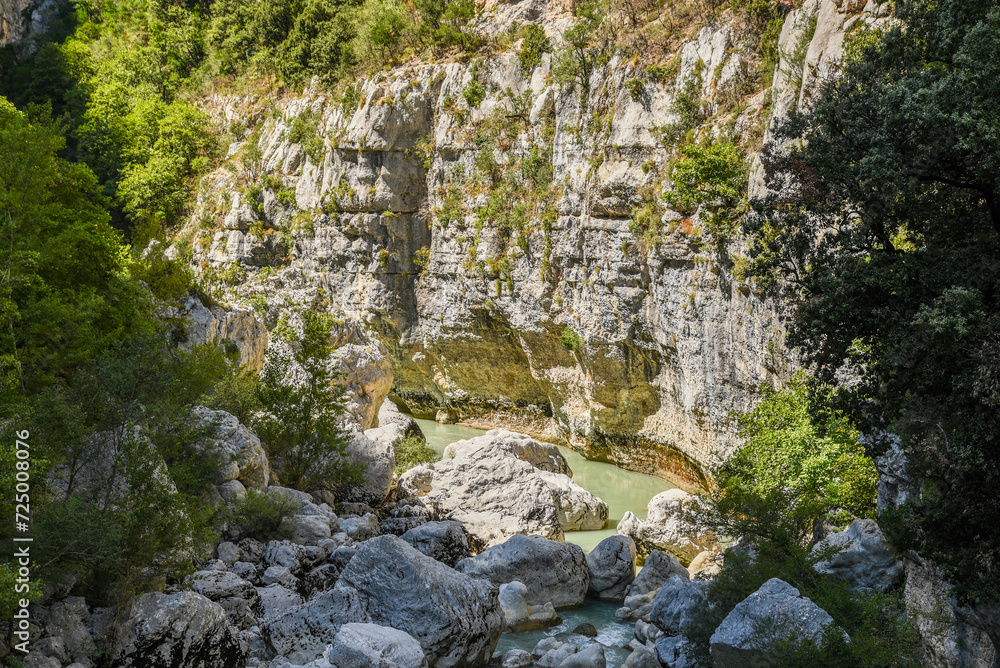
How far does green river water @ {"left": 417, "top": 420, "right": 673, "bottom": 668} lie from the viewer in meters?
12.7

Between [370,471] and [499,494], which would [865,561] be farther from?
[370,471]

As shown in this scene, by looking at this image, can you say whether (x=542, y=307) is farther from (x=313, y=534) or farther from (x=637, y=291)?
(x=313, y=534)

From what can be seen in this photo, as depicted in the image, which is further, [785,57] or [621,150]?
[621,150]

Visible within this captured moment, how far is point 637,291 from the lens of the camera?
22359 millimetres

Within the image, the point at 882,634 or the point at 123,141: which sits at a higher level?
the point at 123,141

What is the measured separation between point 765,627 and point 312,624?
6495 millimetres

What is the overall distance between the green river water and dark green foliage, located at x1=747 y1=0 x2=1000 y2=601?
5.67 metres

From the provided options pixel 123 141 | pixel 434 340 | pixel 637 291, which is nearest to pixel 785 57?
pixel 637 291

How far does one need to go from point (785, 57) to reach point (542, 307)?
39.6ft

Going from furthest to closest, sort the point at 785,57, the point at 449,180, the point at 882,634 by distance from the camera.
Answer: the point at 449,180
the point at 785,57
the point at 882,634

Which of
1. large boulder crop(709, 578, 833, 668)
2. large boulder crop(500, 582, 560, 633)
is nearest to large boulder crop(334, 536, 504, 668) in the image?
large boulder crop(500, 582, 560, 633)

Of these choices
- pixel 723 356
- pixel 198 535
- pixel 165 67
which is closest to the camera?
pixel 198 535

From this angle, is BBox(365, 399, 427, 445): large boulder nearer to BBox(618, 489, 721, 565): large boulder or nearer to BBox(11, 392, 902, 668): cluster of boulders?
BBox(11, 392, 902, 668): cluster of boulders

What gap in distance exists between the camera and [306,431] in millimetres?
17578
